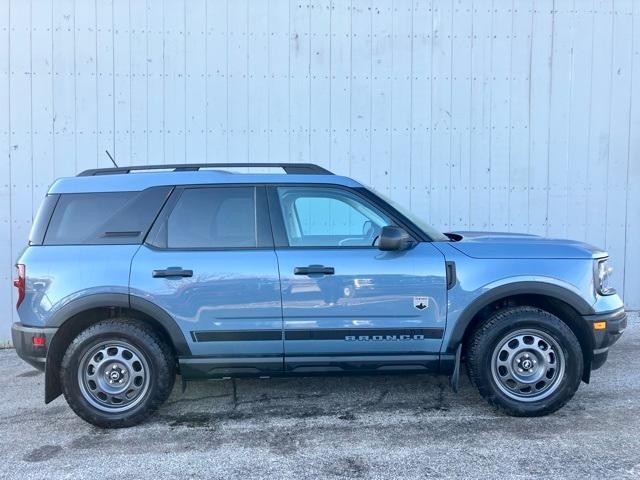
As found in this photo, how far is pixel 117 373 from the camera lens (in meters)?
4.32

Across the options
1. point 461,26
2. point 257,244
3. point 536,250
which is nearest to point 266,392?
point 257,244

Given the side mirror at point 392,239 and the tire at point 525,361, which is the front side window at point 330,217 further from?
the tire at point 525,361

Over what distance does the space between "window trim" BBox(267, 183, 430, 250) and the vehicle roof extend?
0.03 m

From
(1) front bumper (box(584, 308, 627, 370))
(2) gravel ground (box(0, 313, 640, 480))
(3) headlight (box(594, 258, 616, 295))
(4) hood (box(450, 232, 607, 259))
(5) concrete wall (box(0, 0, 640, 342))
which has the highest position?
(5) concrete wall (box(0, 0, 640, 342))

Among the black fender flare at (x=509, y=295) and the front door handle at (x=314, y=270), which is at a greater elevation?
the front door handle at (x=314, y=270)

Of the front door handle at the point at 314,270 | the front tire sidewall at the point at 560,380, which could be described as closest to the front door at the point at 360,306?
the front door handle at the point at 314,270

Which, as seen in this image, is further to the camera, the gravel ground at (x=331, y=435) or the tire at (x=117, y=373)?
the tire at (x=117, y=373)

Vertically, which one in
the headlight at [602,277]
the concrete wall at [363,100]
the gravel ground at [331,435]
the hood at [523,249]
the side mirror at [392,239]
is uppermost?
the concrete wall at [363,100]

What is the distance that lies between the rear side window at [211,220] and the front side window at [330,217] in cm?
27

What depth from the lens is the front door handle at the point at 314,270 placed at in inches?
166

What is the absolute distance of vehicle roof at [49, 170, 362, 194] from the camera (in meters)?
4.43

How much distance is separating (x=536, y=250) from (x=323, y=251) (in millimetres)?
1585

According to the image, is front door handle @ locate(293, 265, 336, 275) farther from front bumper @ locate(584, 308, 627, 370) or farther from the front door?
front bumper @ locate(584, 308, 627, 370)

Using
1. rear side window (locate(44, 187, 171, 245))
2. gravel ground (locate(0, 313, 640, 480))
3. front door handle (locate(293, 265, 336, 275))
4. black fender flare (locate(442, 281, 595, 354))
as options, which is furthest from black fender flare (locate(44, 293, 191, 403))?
black fender flare (locate(442, 281, 595, 354))
